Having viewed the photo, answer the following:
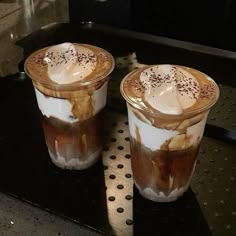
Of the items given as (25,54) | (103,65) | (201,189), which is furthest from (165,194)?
(25,54)

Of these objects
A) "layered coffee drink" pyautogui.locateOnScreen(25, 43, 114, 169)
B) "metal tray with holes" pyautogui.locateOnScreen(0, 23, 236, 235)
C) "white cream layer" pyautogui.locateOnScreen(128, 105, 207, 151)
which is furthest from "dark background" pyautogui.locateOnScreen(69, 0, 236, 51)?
"white cream layer" pyautogui.locateOnScreen(128, 105, 207, 151)

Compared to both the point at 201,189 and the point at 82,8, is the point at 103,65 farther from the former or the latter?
the point at 82,8

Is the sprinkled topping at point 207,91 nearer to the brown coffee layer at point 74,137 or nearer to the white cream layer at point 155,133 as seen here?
the white cream layer at point 155,133

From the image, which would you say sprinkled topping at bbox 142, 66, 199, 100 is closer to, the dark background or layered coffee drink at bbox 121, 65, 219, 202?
layered coffee drink at bbox 121, 65, 219, 202

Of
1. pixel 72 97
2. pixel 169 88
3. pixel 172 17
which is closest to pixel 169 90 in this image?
pixel 169 88

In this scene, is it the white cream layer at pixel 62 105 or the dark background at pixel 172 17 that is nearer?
the white cream layer at pixel 62 105

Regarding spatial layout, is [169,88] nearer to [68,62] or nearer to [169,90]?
[169,90]

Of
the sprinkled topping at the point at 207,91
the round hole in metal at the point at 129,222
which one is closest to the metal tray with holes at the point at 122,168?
the round hole in metal at the point at 129,222
